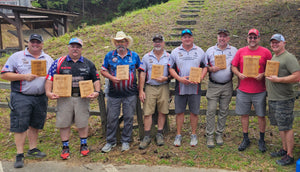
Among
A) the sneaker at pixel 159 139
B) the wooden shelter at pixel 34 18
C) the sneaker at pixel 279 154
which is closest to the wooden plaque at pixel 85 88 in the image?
the sneaker at pixel 159 139

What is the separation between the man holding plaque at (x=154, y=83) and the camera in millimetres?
4555

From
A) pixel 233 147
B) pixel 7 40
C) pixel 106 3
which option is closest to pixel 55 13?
pixel 7 40

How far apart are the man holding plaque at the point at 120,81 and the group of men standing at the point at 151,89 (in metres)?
0.02

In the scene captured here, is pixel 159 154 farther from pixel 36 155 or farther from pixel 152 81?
pixel 36 155

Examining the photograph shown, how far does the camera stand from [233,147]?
185 inches

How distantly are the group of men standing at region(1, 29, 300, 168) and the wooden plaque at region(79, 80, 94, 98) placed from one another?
0.28 ft

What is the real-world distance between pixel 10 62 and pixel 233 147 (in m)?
4.07

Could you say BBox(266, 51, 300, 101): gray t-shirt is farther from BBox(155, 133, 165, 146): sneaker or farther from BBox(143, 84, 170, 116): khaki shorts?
BBox(155, 133, 165, 146): sneaker

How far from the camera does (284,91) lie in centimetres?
398

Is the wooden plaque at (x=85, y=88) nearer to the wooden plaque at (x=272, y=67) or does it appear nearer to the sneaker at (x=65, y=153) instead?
the sneaker at (x=65, y=153)

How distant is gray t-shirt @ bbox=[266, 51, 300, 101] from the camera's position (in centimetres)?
386

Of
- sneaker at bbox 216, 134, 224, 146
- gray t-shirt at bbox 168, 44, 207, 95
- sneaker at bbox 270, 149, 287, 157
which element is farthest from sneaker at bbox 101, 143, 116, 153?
sneaker at bbox 270, 149, 287, 157

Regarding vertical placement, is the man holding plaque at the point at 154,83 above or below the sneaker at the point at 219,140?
above

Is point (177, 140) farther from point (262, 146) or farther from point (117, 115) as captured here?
point (262, 146)
